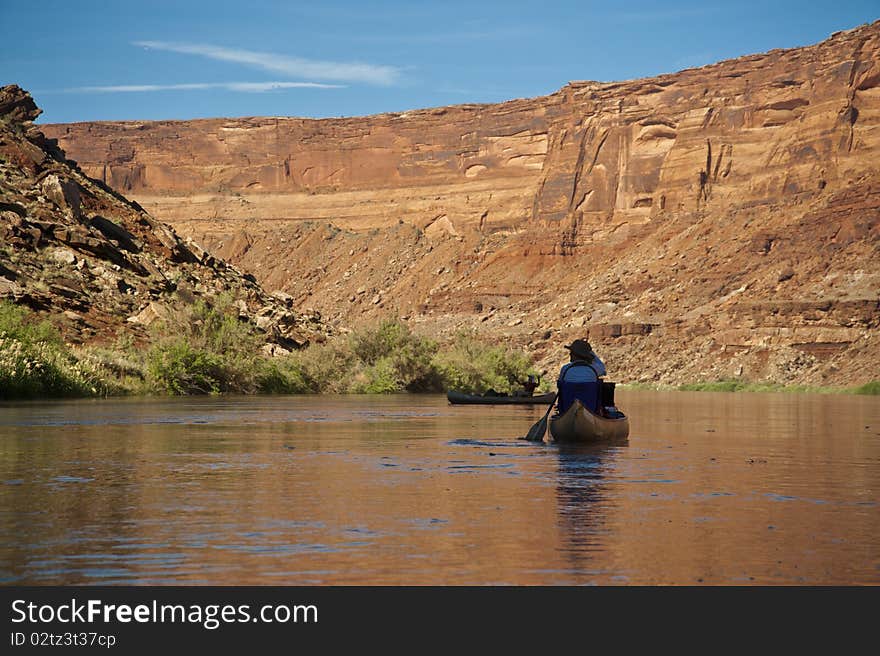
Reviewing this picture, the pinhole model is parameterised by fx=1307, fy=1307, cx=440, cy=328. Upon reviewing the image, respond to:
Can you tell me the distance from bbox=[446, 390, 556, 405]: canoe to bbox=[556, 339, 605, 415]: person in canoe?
2112 centimetres

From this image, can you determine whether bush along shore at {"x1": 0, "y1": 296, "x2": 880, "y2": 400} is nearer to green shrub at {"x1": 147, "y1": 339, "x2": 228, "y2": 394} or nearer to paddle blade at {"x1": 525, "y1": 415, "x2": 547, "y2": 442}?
green shrub at {"x1": 147, "y1": 339, "x2": 228, "y2": 394}

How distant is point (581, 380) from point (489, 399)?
73.9ft

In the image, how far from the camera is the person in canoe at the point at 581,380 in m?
21.9

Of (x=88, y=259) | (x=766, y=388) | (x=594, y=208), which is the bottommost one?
(x=766, y=388)

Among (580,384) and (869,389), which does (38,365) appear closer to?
(580,384)

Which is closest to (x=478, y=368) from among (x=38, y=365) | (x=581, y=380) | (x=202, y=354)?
(x=202, y=354)

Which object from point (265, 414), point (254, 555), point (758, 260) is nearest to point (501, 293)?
point (758, 260)

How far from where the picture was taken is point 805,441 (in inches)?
1011

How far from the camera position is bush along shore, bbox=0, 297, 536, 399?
→ 4019cm

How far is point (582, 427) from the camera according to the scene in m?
22.4

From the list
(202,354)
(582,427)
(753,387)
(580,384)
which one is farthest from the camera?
(753,387)

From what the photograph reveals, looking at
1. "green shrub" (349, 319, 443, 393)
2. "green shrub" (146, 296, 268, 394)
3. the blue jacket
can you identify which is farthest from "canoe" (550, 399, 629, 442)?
"green shrub" (349, 319, 443, 393)

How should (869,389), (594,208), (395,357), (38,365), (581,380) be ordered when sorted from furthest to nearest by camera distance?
(594,208), (869,389), (395,357), (38,365), (581,380)
